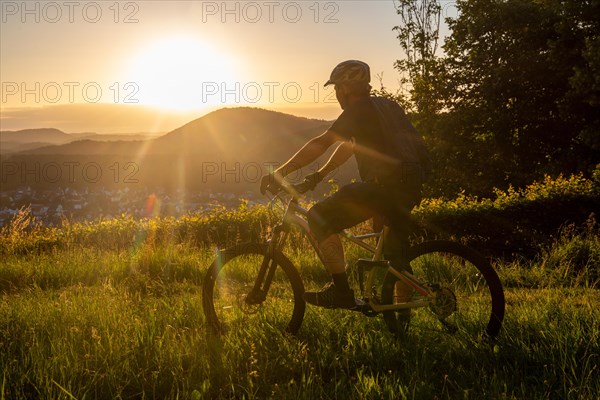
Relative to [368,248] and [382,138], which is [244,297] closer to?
[368,248]

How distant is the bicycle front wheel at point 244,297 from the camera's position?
4.86 meters

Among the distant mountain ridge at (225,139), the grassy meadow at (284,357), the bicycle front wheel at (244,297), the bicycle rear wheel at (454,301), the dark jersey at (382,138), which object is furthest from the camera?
the distant mountain ridge at (225,139)

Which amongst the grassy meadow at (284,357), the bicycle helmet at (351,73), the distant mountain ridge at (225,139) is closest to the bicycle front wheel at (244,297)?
the grassy meadow at (284,357)

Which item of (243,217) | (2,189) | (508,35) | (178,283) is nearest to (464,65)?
(508,35)

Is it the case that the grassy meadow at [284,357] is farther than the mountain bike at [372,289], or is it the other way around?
the mountain bike at [372,289]

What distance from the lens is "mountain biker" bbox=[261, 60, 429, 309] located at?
4.40 metres

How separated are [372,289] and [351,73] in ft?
5.85

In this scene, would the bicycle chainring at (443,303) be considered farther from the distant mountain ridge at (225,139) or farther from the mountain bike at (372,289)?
the distant mountain ridge at (225,139)

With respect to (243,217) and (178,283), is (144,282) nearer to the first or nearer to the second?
(178,283)

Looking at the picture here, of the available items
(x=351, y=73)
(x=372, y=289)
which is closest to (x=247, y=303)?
(x=372, y=289)

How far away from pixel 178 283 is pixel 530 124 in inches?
971

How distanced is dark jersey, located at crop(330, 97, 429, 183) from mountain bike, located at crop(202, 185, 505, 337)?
55 cm

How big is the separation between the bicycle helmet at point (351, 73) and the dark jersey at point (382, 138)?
0.59 ft

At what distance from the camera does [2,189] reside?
66750 millimetres
